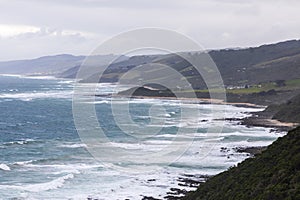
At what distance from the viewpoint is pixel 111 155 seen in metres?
48.8

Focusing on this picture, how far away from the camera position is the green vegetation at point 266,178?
797 inches

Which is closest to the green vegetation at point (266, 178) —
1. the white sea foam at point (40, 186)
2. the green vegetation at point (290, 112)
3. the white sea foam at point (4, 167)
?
the white sea foam at point (40, 186)

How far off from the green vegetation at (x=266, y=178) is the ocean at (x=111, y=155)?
8159 mm

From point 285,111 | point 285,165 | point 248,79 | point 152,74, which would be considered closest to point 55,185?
point 285,165

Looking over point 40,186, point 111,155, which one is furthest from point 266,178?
point 111,155

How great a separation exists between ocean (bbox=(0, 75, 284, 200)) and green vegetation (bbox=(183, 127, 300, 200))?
816 cm

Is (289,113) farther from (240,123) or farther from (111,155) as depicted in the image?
(111,155)

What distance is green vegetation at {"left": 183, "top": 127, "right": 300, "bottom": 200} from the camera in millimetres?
20241

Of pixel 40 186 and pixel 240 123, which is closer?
pixel 40 186

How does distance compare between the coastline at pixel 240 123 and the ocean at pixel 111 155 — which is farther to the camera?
the ocean at pixel 111 155

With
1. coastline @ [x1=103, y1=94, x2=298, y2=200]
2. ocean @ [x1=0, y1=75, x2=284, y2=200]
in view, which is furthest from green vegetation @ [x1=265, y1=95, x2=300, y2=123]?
ocean @ [x1=0, y1=75, x2=284, y2=200]

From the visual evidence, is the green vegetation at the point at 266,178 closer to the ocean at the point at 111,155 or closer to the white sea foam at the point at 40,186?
the ocean at the point at 111,155

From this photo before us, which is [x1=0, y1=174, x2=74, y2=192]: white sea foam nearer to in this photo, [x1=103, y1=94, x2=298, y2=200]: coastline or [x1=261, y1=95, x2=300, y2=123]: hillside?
[x1=103, y1=94, x2=298, y2=200]: coastline

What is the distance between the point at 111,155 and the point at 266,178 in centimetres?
2741
